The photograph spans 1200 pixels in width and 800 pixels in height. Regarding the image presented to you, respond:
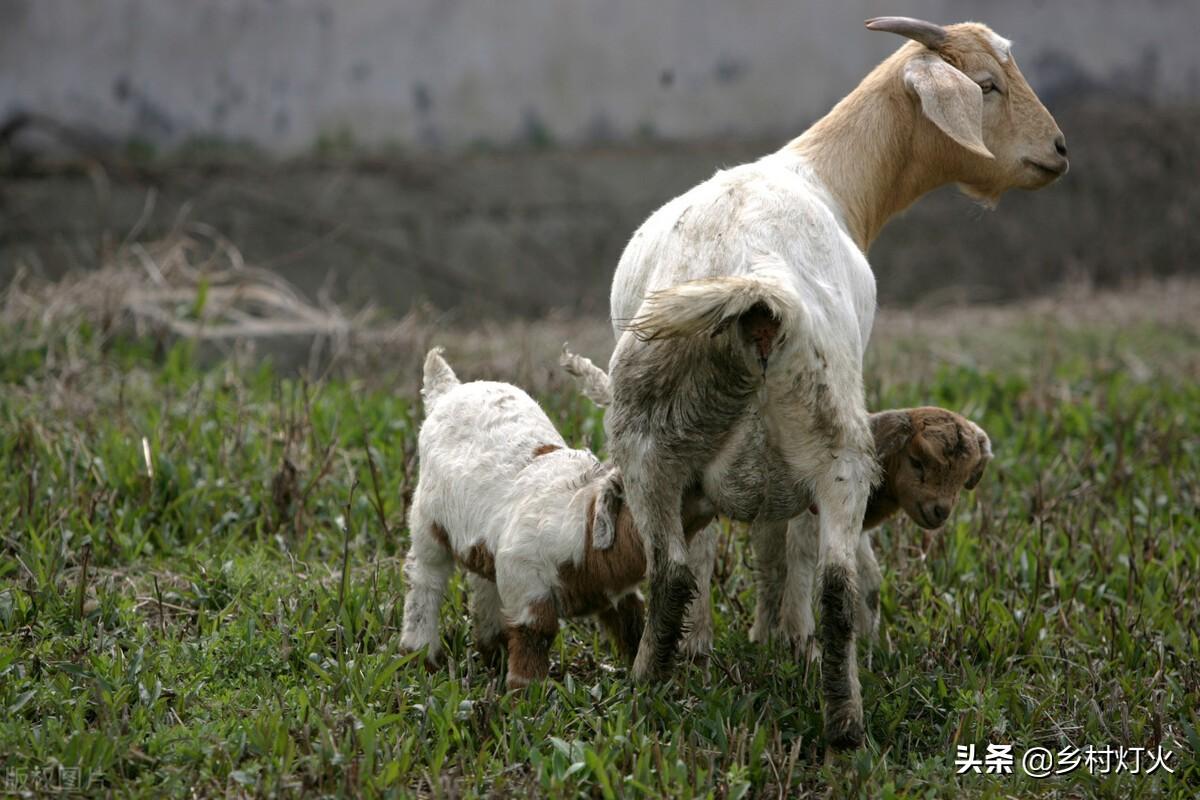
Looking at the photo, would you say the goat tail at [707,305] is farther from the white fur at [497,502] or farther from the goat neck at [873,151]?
the goat neck at [873,151]

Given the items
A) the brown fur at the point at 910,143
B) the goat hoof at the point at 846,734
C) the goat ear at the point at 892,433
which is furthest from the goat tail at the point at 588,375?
the goat hoof at the point at 846,734

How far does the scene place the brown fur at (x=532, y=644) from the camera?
4.05 m

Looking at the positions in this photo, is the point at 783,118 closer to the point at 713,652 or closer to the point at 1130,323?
the point at 1130,323

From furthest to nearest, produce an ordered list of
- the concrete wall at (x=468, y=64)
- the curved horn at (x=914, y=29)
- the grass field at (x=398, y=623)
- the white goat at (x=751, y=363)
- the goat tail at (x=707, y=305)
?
the concrete wall at (x=468, y=64) < the curved horn at (x=914, y=29) < the grass field at (x=398, y=623) < the white goat at (x=751, y=363) < the goat tail at (x=707, y=305)

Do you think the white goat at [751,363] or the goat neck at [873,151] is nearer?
the white goat at [751,363]

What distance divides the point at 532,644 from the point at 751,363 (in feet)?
3.57

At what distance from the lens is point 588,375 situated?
4.52 m

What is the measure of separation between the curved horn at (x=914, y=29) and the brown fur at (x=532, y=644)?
218cm

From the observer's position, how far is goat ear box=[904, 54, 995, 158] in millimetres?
4449

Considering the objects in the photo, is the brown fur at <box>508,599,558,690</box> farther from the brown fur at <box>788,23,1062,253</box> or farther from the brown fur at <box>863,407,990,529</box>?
the brown fur at <box>788,23,1062,253</box>

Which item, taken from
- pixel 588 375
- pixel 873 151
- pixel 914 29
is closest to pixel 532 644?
pixel 588 375

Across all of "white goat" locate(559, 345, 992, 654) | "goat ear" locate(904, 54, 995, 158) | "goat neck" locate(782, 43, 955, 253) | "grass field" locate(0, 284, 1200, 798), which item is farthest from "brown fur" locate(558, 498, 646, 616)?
"goat ear" locate(904, 54, 995, 158)

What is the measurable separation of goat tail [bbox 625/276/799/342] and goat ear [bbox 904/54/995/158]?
121cm

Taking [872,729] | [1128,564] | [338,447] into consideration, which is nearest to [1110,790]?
[872,729]
